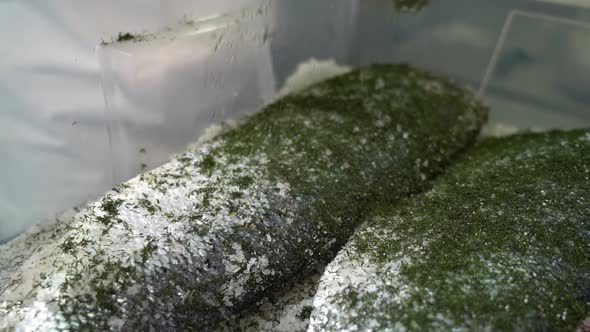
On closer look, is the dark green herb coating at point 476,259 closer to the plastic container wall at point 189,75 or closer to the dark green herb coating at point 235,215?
the dark green herb coating at point 235,215

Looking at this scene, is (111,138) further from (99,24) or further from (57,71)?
(99,24)

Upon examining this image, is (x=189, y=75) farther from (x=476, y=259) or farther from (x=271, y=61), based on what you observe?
(x=476, y=259)

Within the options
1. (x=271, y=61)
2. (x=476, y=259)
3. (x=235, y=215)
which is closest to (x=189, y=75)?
(x=271, y=61)

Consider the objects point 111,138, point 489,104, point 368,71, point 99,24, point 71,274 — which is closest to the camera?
point 71,274

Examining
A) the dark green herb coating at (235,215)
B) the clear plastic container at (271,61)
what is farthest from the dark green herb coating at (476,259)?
the clear plastic container at (271,61)

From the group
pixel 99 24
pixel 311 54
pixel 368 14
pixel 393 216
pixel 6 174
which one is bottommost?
pixel 393 216

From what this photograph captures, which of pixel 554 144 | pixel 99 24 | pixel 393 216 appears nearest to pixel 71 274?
pixel 99 24
